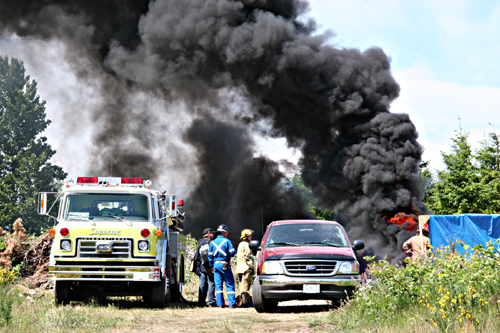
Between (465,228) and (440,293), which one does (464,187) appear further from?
(440,293)

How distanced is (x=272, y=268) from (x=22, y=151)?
38960 mm

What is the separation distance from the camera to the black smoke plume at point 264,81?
23.2 m

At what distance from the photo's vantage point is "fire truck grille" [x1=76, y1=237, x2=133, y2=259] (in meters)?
10.3

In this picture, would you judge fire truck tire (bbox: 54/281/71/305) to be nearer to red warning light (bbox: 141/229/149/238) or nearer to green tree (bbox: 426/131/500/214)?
red warning light (bbox: 141/229/149/238)

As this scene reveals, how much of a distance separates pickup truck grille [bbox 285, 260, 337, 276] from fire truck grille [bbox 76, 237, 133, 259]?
3187mm

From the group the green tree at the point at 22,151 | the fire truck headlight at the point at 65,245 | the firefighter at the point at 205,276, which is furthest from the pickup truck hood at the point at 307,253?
the green tree at the point at 22,151

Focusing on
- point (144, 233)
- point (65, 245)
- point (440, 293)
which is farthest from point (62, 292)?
point (440, 293)

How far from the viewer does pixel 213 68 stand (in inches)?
1102

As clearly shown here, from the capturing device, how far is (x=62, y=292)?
10508 mm

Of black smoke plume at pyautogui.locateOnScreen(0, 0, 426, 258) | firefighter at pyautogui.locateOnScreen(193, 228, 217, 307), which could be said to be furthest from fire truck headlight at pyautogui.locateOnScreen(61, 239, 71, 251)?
black smoke plume at pyautogui.locateOnScreen(0, 0, 426, 258)

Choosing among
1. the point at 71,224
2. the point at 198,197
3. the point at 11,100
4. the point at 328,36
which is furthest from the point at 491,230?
the point at 11,100

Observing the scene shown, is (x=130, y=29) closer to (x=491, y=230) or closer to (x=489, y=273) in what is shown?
(x=491, y=230)

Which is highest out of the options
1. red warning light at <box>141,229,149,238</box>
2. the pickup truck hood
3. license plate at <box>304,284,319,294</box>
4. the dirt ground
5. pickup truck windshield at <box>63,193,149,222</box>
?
pickup truck windshield at <box>63,193,149,222</box>

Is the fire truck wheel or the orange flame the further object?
the orange flame
